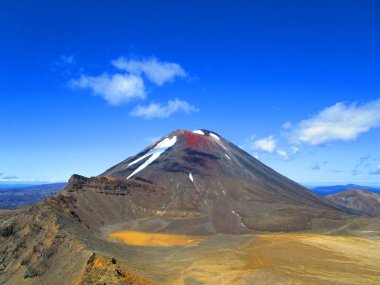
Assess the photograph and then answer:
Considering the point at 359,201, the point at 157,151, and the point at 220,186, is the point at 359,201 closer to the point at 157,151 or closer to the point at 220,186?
the point at 157,151

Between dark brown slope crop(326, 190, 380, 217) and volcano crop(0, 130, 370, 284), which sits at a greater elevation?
dark brown slope crop(326, 190, 380, 217)

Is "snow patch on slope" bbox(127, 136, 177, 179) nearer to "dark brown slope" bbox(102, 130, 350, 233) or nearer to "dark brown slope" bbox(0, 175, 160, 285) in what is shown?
"dark brown slope" bbox(102, 130, 350, 233)

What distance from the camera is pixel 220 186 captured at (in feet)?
346

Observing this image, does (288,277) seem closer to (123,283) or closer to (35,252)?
(123,283)

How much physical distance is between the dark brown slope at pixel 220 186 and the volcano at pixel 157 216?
262 millimetres

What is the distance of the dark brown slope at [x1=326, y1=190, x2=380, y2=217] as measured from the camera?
172 meters

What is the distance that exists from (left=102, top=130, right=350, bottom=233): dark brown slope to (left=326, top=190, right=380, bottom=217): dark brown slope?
53201 mm

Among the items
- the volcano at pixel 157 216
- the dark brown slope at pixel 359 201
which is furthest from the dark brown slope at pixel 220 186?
the dark brown slope at pixel 359 201

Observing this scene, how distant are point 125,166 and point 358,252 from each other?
9446 cm

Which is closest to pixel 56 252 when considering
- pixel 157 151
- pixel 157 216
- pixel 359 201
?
pixel 157 216

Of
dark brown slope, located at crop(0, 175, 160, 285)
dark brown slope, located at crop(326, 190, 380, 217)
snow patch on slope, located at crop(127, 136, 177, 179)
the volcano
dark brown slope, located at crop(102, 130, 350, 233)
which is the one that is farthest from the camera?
dark brown slope, located at crop(326, 190, 380, 217)

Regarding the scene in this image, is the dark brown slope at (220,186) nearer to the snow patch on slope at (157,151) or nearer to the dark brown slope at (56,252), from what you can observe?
the snow patch on slope at (157,151)

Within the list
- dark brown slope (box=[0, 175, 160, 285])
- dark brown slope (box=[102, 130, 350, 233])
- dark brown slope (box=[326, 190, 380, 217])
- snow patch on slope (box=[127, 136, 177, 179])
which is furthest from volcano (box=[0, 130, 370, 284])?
dark brown slope (box=[326, 190, 380, 217])

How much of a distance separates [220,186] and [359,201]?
10341 cm
